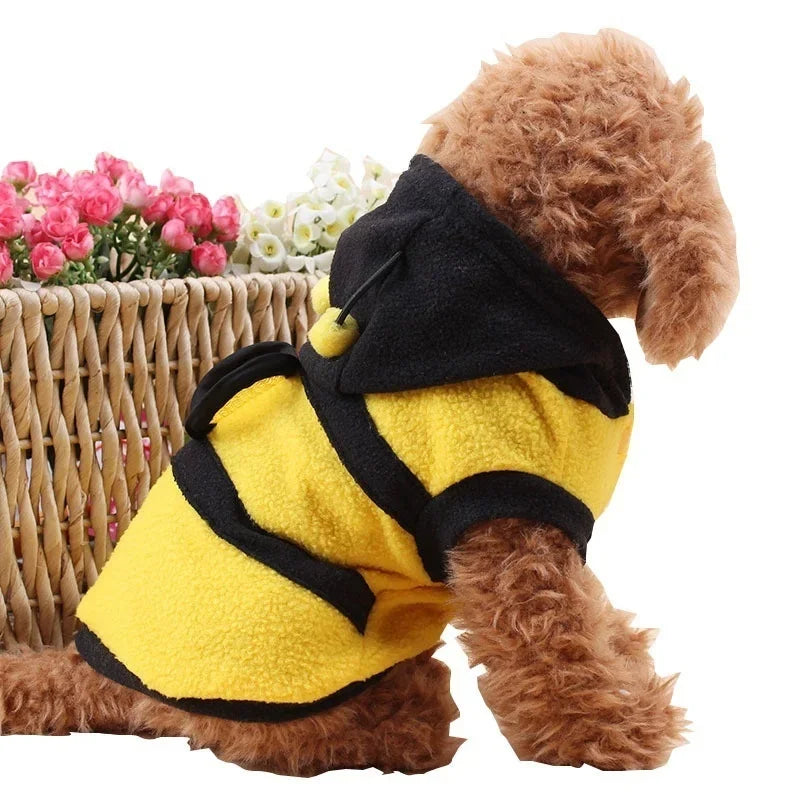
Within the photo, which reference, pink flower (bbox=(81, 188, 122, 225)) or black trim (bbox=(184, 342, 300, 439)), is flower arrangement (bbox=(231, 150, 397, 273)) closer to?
pink flower (bbox=(81, 188, 122, 225))

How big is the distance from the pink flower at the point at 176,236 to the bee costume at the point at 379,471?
0.43 meters

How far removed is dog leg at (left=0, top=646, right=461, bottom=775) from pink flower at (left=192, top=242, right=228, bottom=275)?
25.5 inches

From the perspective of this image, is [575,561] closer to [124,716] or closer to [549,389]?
[549,389]

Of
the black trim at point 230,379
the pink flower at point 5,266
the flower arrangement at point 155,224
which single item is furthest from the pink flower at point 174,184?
the black trim at point 230,379

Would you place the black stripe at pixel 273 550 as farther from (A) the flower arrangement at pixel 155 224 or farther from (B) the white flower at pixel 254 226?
(B) the white flower at pixel 254 226

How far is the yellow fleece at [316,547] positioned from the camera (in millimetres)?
1463

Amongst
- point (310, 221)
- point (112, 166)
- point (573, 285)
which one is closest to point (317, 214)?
point (310, 221)

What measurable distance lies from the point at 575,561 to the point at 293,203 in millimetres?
932

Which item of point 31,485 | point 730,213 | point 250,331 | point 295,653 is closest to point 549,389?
point 730,213

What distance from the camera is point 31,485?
1.83 m

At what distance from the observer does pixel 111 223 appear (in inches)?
77.8

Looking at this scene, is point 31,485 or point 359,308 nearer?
point 359,308

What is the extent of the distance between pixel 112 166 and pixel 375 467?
861 millimetres

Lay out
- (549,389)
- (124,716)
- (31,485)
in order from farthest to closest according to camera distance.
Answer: (31,485) < (124,716) < (549,389)
